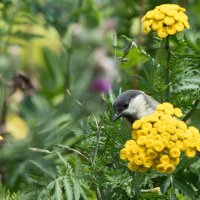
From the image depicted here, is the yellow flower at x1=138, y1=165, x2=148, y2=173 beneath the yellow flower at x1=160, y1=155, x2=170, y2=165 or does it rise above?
beneath

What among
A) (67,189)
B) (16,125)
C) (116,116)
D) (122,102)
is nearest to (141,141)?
(67,189)

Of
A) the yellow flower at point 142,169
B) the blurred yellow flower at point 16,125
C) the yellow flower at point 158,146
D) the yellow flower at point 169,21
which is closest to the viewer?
the yellow flower at point 158,146

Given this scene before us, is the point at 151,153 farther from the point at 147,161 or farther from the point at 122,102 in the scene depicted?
the point at 122,102

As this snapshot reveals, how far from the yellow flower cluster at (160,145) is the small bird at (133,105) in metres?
0.67

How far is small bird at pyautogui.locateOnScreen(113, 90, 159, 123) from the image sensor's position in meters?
4.13

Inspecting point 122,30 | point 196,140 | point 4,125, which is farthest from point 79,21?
point 196,140

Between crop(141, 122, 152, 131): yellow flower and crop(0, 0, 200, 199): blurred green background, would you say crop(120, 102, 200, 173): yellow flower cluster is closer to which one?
crop(141, 122, 152, 131): yellow flower

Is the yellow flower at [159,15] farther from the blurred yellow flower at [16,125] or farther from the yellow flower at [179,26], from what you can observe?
the blurred yellow flower at [16,125]

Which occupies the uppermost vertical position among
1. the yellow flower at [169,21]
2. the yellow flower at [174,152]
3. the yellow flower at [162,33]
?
the yellow flower at [169,21]

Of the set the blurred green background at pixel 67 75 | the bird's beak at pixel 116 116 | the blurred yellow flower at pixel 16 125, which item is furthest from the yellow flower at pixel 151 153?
the blurred yellow flower at pixel 16 125

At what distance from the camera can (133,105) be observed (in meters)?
4.43

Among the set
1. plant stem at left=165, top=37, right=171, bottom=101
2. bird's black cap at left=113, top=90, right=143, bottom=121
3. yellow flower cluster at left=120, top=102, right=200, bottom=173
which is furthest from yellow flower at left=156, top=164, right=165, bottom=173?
bird's black cap at left=113, top=90, right=143, bottom=121

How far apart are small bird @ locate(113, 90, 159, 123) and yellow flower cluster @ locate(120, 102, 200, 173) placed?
0.67 metres

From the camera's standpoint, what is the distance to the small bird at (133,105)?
4.13 meters
